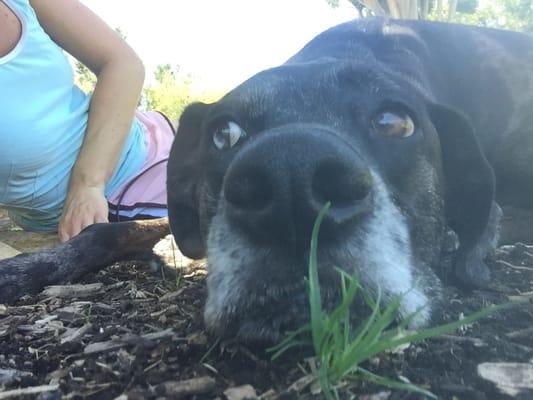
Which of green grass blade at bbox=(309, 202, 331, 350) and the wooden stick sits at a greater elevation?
green grass blade at bbox=(309, 202, 331, 350)

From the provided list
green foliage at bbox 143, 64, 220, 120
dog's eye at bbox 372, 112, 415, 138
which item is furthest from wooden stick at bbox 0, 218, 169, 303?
green foliage at bbox 143, 64, 220, 120

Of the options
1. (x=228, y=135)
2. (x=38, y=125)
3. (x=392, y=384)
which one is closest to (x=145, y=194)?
(x=38, y=125)

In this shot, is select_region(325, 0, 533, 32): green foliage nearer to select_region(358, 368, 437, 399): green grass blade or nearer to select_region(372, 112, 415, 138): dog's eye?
select_region(372, 112, 415, 138): dog's eye

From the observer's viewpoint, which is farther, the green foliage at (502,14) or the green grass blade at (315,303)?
the green foliage at (502,14)

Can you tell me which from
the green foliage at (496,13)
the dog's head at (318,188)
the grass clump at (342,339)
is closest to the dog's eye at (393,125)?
the dog's head at (318,188)

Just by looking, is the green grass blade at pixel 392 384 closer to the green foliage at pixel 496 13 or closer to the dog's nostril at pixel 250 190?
the dog's nostril at pixel 250 190

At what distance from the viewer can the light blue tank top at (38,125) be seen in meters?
3.84

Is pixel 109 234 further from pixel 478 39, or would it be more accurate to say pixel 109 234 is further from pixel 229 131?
pixel 478 39

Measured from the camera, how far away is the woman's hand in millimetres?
3953

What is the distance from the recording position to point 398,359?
173cm

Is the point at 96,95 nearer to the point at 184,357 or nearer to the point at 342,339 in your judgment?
the point at 184,357

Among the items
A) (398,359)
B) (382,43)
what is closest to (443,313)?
(398,359)

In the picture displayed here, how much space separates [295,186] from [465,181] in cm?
131

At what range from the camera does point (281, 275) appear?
1.75 meters
